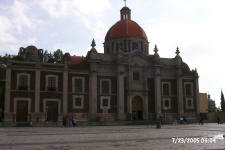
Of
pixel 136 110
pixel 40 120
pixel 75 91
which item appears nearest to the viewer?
pixel 40 120

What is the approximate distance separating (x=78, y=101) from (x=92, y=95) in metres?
2.57

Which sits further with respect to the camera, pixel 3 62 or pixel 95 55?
Result: pixel 3 62

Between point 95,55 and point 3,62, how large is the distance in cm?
1863

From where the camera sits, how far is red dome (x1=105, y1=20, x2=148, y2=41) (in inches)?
2435

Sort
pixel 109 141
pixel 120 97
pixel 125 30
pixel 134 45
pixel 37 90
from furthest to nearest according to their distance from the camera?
pixel 125 30 < pixel 134 45 < pixel 120 97 < pixel 37 90 < pixel 109 141

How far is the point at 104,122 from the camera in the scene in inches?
1875

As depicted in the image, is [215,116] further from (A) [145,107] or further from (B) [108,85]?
(B) [108,85]

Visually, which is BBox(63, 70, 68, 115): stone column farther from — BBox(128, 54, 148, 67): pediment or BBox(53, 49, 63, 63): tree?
BBox(53, 49, 63, 63): tree

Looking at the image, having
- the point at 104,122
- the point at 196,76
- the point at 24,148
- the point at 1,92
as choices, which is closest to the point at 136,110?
the point at 104,122

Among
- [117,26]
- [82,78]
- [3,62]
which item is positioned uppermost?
[117,26]

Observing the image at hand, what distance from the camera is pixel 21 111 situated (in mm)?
46344

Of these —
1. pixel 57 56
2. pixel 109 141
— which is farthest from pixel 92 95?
pixel 109 141

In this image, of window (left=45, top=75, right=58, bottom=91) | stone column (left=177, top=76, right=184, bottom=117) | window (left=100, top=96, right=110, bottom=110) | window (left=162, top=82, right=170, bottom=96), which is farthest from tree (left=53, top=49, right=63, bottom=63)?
stone column (left=177, top=76, right=184, bottom=117)

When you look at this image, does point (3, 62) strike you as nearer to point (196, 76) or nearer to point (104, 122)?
point (104, 122)
